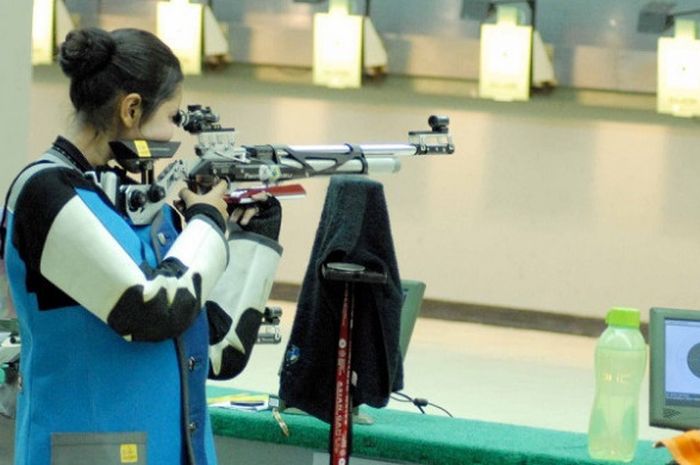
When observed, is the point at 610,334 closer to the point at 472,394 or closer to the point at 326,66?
the point at 472,394

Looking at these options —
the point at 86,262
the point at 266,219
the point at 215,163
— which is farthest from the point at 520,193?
the point at 86,262

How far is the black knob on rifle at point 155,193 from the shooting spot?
2.49 meters

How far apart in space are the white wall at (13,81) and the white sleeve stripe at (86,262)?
206cm

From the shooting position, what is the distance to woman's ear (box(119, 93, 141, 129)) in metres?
2.42

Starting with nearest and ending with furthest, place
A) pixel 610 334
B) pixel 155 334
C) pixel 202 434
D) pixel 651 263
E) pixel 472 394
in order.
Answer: pixel 155 334, pixel 202 434, pixel 610 334, pixel 472 394, pixel 651 263

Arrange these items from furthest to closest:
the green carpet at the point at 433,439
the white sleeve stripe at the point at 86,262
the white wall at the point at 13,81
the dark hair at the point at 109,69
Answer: the white wall at the point at 13,81, the green carpet at the point at 433,439, the dark hair at the point at 109,69, the white sleeve stripe at the point at 86,262

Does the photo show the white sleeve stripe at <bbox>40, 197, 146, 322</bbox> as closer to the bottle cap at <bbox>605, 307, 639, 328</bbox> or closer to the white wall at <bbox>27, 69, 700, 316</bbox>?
the bottle cap at <bbox>605, 307, 639, 328</bbox>

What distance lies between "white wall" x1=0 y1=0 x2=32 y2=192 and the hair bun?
1950 mm

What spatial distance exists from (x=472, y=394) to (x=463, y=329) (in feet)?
8.57

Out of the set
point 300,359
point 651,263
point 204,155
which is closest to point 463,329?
point 651,263

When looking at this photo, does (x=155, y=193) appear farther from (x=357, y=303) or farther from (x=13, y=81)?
(x=13, y=81)

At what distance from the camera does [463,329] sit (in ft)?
33.8

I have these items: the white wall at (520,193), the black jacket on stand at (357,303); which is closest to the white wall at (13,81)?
the black jacket on stand at (357,303)

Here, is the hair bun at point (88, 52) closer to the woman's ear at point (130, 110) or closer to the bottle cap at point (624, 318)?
the woman's ear at point (130, 110)
